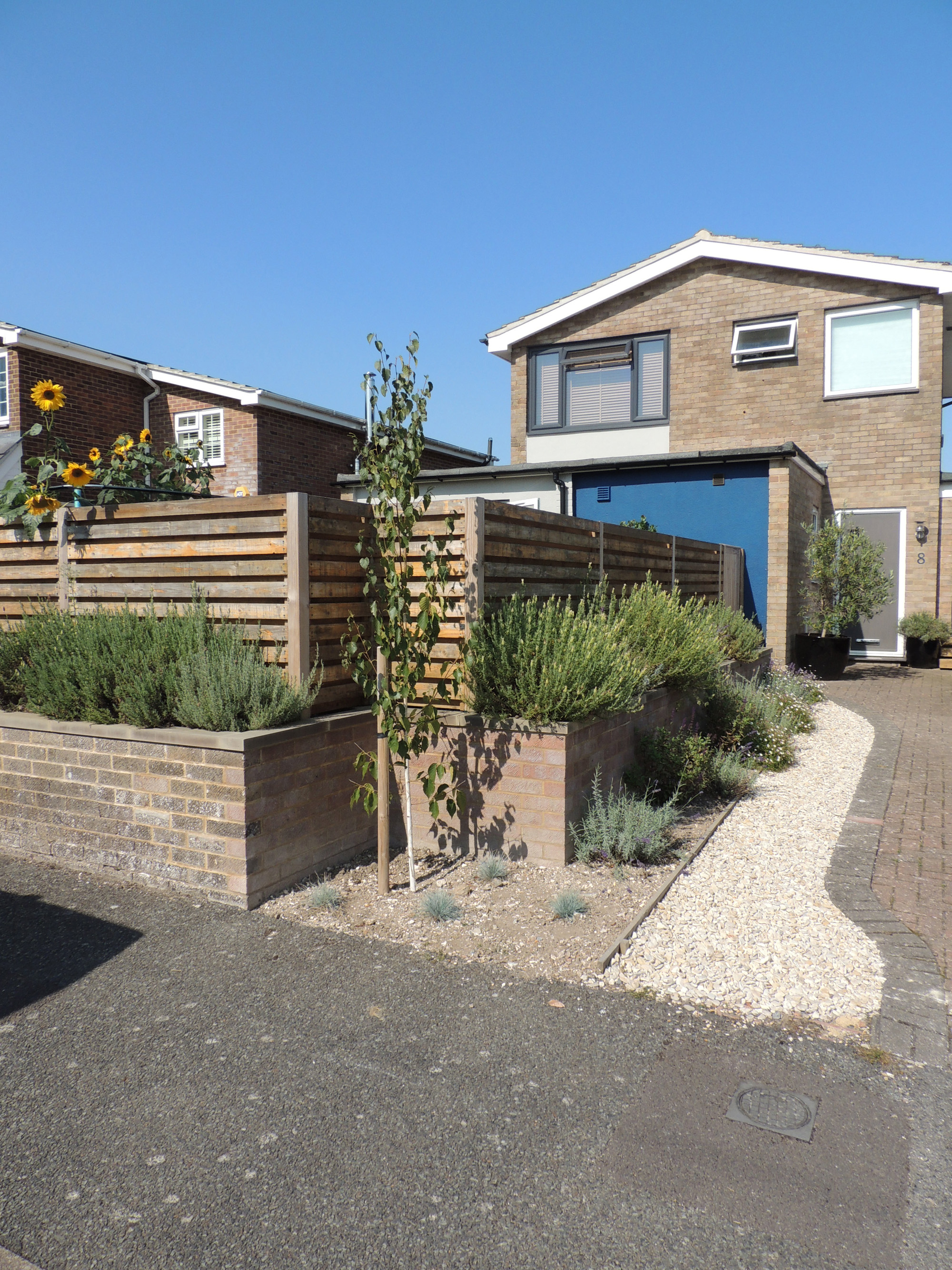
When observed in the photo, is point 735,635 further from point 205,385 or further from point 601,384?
point 205,385

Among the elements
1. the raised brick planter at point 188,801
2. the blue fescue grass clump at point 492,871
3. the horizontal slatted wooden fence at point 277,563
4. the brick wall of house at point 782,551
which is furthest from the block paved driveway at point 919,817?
the raised brick planter at point 188,801

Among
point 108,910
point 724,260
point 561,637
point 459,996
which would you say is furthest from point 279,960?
point 724,260

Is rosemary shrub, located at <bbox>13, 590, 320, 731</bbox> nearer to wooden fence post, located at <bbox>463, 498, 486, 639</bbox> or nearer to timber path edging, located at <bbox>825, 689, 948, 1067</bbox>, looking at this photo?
wooden fence post, located at <bbox>463, 498, 486, 639</bbox>

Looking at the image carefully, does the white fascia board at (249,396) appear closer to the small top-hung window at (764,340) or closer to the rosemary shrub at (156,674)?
the small top-hung window at (764,340)

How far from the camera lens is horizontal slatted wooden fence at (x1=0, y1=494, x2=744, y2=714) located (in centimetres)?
503

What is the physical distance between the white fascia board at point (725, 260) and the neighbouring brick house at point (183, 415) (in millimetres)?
3825

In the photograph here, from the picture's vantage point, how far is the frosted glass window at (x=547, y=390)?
17.8m

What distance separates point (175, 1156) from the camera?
8.75ft

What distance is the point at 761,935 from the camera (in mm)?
4316

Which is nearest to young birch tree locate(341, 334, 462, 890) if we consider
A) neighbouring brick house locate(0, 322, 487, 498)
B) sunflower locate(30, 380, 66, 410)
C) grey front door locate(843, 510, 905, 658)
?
sunflower locate(30, 380, 66, 410)

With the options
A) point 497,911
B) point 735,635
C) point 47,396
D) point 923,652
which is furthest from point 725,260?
point 497,911

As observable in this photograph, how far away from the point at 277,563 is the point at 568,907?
8.25 ft

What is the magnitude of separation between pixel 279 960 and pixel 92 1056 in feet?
3.11

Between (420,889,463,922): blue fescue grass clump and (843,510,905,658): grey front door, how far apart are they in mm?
12497
